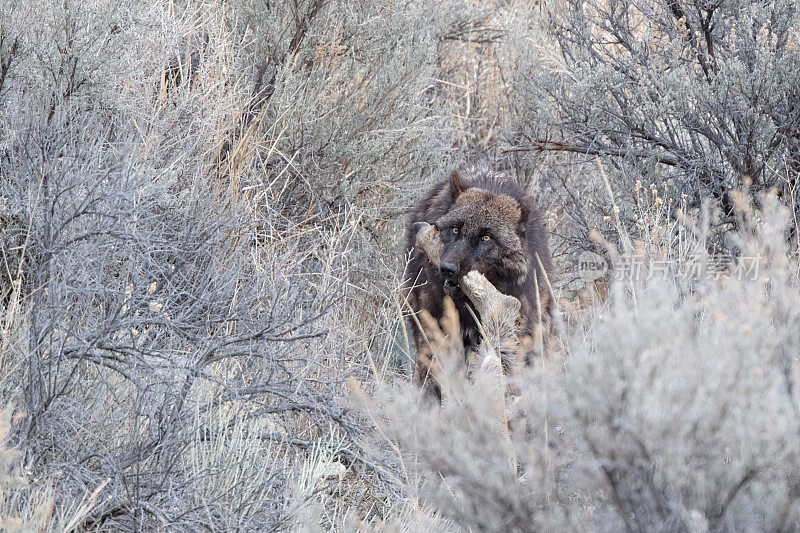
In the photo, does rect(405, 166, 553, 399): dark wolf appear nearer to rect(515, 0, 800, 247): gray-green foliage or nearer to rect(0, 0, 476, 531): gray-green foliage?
rect(0, 0, 476, 531): gray-green foliage

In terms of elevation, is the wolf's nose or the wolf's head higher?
the wolf's head

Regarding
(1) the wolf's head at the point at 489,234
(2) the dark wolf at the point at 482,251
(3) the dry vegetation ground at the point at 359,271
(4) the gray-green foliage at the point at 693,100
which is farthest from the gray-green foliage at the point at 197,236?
(4) the gray-green foliage at the point at 693,100

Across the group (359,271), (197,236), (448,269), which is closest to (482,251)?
(448,269)

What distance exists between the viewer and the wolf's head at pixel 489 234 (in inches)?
204

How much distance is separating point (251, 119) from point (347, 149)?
826 mm

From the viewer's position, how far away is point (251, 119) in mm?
6812

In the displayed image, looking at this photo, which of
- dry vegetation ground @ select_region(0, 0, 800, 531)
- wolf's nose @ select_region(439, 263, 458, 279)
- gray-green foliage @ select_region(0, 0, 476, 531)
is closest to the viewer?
dry vegetation ground @ select_region(0, 0, 800, 531)

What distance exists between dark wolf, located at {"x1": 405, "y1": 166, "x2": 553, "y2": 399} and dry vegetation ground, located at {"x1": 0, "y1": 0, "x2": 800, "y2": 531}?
0.29 metres

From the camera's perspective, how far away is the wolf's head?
17.0ft

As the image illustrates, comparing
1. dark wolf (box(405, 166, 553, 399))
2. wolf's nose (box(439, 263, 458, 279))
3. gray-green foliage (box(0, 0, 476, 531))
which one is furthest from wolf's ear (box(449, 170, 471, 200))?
gray-green foliage (box(0, 0, 476, 531))

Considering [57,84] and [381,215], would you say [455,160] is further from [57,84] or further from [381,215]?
[57,84]

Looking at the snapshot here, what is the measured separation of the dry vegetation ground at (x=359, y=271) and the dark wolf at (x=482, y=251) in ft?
0.96

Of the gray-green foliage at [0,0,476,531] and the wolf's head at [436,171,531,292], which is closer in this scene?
the gray-green foliage at [0,0,476,531]

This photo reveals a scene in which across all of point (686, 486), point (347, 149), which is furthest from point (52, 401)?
point (347, 149)
